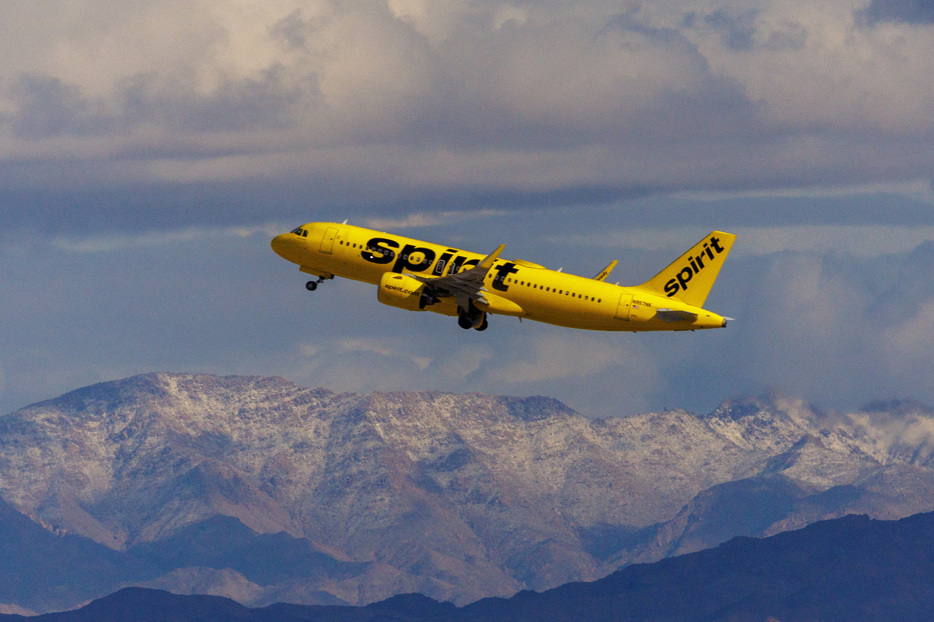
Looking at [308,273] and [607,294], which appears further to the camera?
[308,273]

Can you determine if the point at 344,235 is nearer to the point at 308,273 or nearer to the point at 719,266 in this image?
the point at 308,273

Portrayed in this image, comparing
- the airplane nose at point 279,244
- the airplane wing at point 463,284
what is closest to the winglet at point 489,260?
the airplane wing at point 463,284

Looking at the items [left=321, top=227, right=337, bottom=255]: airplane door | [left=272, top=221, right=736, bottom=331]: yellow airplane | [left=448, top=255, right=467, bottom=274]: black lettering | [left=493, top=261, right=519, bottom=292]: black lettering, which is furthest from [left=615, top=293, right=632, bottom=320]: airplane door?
[left=321, top=227, right=337, bottom=255]: airplane door

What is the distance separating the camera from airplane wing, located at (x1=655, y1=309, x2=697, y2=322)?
6432 inches

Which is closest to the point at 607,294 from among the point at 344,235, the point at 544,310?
the point at 544,310

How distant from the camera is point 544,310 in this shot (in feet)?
539

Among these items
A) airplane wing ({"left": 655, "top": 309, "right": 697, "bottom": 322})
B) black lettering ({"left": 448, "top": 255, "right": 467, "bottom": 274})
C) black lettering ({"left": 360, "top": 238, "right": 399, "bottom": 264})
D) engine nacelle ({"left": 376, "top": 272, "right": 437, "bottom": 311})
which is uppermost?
black lettering ({"left": 360, "top": 238, "right": 399, "bottom": 264})

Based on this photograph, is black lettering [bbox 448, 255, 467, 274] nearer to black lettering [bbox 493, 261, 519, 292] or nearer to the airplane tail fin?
black lettering [bbox 493, 261, 519, 292]

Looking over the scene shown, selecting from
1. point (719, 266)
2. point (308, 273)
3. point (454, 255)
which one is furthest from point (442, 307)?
point (719, 266)

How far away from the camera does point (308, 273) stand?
175 m

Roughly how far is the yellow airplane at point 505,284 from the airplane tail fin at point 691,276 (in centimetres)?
12

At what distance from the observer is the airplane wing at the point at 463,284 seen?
161 meters

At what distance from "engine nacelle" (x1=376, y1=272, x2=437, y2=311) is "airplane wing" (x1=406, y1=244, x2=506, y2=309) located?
1073mm

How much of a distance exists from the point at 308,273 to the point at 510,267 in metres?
26.0
